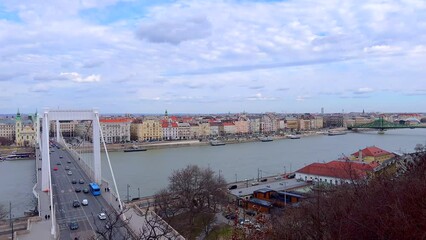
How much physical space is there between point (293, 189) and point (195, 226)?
2.16 metres

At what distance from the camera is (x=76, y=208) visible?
4695mm

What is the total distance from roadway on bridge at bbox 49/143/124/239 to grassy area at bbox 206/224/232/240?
103cm

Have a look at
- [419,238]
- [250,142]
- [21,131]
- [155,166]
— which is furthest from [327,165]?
[21,131]

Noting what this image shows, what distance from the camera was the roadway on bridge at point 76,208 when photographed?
378cm

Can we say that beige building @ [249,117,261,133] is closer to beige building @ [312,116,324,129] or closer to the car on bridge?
beige building @ [312,116,324,129]

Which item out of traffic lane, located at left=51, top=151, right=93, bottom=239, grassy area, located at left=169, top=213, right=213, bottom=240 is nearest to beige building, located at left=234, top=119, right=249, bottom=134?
traffic lane, located at left=51, top=151, right=93, bottom=239

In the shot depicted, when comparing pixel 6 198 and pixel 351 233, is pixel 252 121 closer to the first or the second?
pixel 6 198

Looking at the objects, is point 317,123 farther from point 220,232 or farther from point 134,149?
point 220,232

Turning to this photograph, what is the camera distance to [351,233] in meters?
1.49

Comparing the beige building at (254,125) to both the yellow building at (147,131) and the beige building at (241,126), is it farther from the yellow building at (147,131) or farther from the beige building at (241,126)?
the yellow building at (147,131)

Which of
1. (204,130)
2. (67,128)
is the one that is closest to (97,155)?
(204,130)

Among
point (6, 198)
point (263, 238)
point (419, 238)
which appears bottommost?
point (6, 198)

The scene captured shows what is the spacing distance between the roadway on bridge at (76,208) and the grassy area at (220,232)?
1.03 metres

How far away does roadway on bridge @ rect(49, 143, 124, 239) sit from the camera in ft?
12.4
